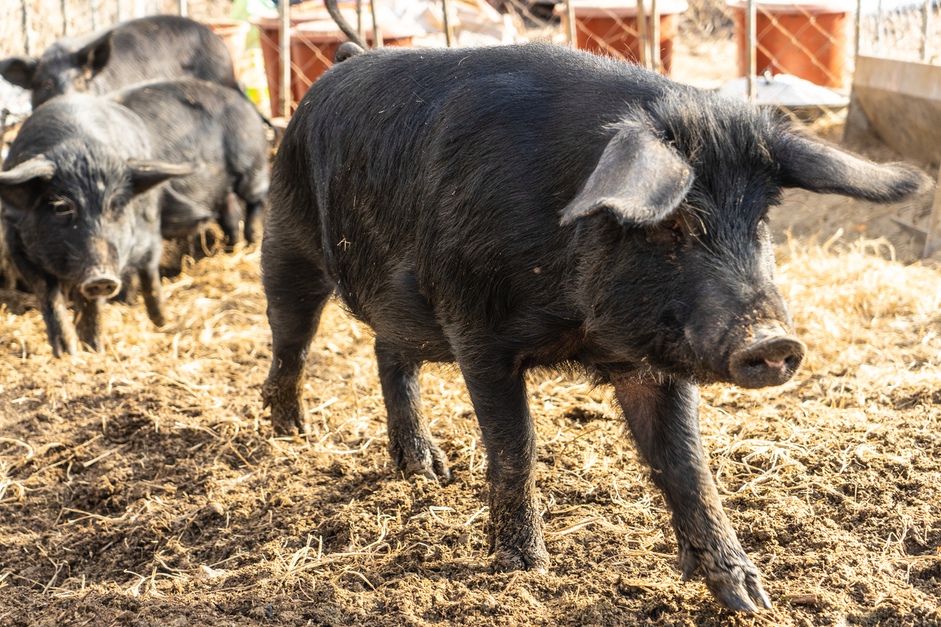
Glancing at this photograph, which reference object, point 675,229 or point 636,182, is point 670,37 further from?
point 636,182

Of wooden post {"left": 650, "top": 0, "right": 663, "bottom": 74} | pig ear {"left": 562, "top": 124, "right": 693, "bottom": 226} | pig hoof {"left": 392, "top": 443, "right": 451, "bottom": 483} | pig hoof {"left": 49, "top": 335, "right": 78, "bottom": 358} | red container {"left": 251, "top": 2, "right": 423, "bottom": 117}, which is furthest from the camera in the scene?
red container {"left": 251, "top": 2, "right": 423, "bottom": 117}

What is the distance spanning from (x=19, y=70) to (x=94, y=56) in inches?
23.2

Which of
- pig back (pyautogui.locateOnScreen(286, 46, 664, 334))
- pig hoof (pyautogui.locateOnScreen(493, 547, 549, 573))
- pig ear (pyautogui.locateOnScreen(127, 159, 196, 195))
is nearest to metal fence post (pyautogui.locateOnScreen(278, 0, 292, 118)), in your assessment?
pig ear (pyautogui.locateOnScreen(127, 159, 196, 195))

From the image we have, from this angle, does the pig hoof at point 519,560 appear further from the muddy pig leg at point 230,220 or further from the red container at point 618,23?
the red container at point 618,23

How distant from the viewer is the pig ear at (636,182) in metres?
2.18

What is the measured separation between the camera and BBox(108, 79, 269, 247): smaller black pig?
725 centimetres

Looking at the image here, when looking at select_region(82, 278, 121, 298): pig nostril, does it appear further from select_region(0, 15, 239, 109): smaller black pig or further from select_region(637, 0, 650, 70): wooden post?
select_region(637, 0, 650, 70): wooden post

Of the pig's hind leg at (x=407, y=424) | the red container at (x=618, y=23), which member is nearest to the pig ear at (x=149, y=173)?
the pig's hind leg at (x=407, y=424)

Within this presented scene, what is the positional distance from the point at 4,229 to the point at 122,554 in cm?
338

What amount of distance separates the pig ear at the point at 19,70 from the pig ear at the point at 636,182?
690 cm

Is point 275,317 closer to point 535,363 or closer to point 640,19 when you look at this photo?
point 535,363

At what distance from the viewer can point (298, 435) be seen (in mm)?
4555

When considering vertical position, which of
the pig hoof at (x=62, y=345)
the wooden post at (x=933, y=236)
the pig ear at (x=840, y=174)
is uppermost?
the pig ear at (x=840, y=174)

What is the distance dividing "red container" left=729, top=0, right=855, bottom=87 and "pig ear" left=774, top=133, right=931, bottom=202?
601cm
